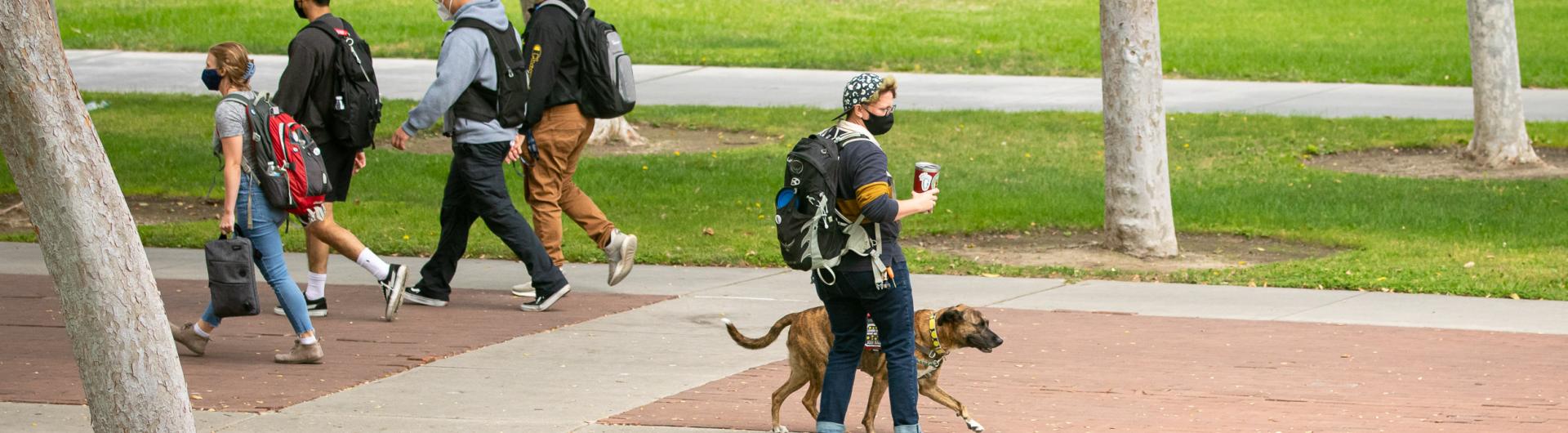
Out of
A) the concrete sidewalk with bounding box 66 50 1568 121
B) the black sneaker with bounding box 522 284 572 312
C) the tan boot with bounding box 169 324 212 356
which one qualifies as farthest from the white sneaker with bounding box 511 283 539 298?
the concrete sidewalk with bounding box 66 50 1568 121

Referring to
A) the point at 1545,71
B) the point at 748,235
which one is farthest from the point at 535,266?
the point at 1545,71

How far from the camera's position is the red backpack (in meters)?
7.70

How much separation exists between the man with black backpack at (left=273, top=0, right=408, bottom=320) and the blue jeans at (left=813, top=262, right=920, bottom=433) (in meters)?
3.02

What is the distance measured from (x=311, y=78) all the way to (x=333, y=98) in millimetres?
134

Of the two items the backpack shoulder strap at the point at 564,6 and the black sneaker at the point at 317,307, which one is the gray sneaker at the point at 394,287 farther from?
the backpack shoulder strap at the point at 564,6

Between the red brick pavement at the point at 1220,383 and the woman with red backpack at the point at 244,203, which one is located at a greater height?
the woman with red backpack at the point at 244,203

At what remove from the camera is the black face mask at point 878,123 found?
6105mm

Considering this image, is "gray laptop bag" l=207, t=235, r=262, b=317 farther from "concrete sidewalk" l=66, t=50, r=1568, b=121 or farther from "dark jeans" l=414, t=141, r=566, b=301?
"concrete sidewalk" l=66, t=50, r=1568, b=121

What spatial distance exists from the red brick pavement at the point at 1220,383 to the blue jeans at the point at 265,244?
1648 mm

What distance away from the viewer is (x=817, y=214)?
5.98 metres

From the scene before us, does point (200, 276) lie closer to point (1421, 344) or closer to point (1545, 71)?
point (1421, 344)

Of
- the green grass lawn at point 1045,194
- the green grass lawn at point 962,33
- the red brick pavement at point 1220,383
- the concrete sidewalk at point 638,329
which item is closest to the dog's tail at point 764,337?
the red brick pavement at point 1220,383

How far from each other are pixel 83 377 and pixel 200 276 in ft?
17.8

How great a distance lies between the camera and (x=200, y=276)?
33.8 ft
